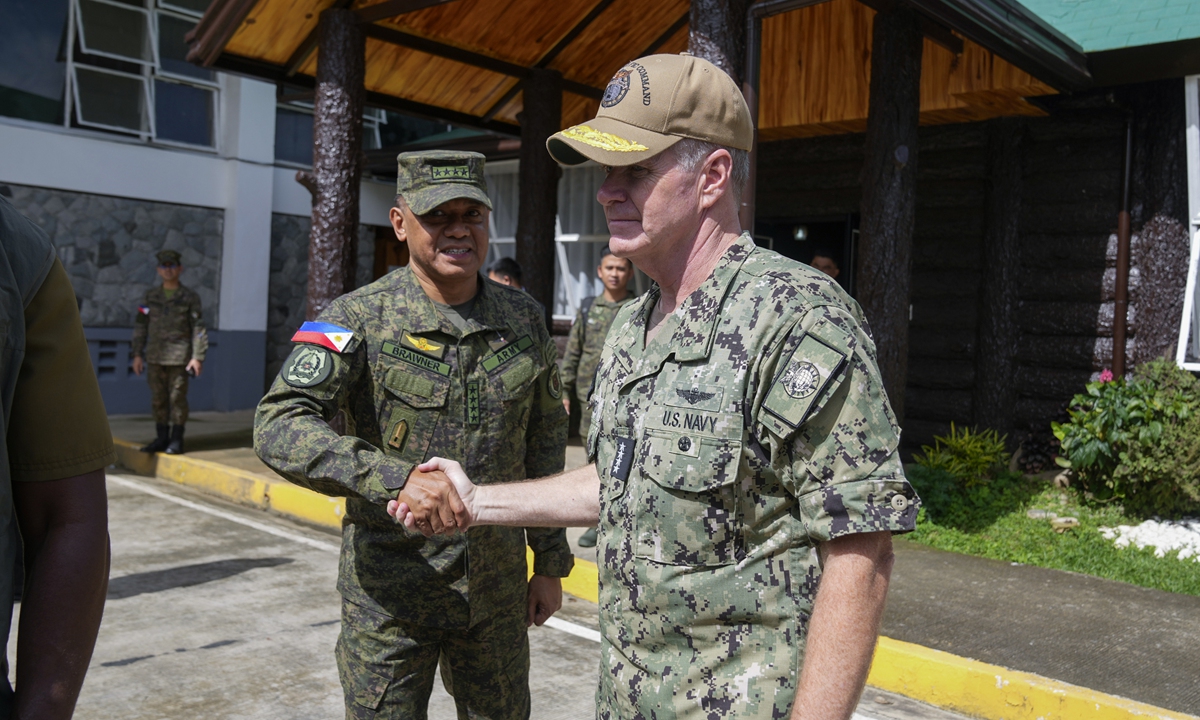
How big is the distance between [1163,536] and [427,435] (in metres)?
5.44

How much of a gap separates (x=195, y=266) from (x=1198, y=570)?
12.2 metres

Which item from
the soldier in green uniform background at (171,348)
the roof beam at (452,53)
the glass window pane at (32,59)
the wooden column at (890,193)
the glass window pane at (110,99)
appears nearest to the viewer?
the wooden column at (890,193)

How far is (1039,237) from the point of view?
27.8 feet

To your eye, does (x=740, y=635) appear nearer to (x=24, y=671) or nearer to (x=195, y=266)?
(x=24, y=671)

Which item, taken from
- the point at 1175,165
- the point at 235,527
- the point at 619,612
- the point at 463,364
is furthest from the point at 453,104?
the point at 619,612

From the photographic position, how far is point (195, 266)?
13570 millimetres

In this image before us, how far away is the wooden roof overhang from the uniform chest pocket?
610cm

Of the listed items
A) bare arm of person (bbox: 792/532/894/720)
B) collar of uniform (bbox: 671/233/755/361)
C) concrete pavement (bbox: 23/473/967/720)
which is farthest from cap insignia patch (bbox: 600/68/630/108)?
concrete pavement (bbox: 23/473/967/720)

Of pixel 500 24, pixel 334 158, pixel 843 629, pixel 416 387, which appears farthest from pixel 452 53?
pixel 843 629

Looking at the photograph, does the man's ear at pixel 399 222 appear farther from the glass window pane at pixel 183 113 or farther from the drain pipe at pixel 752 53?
the glass window pane at pixel 183 113

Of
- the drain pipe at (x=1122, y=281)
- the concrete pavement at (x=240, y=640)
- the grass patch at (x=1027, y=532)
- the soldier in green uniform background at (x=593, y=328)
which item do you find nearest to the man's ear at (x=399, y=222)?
the concrete pavement at (x=240, y=640)

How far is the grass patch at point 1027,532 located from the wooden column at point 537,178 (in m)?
3.72

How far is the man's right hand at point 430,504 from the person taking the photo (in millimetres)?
2293

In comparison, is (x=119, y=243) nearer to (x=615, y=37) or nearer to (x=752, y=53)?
(x=615, y=37)
